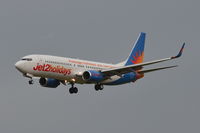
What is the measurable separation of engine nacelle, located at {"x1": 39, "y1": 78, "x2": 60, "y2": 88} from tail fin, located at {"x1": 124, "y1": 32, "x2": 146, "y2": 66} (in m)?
13.7

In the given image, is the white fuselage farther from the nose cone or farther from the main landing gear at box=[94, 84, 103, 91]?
the main landing gear at box=[94, 84, 103, 91]

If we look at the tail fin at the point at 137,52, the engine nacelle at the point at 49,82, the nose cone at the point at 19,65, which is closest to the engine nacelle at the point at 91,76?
the engine nacelle at the point at 49,82

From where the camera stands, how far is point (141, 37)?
13375 centimetres

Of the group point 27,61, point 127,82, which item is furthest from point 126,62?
point 27,61

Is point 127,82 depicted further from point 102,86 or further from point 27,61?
point 27,61

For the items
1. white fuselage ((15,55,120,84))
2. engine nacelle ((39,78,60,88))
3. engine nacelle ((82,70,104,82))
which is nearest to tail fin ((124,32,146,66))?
engine nacelle ((82,70,104,82))

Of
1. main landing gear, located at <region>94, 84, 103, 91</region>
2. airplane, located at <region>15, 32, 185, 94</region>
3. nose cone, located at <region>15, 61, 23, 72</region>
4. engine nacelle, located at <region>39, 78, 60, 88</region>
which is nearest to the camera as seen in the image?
nose cone, located at <region>15, 61, 23, 72</region>

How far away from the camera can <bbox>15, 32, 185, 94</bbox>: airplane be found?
11256 cm

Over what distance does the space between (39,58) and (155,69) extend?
17.6 metres

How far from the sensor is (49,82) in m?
119

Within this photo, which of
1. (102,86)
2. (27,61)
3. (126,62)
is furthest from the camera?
(126,62)

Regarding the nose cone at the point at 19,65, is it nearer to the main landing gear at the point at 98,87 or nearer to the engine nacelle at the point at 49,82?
the engine nacelle at the point at 49,82

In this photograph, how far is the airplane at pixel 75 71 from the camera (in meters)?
113

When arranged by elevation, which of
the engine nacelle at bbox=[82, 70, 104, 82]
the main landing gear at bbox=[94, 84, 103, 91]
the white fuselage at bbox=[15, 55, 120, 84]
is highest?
the white fuselage at bbox=[15, 55, 120, 84]
